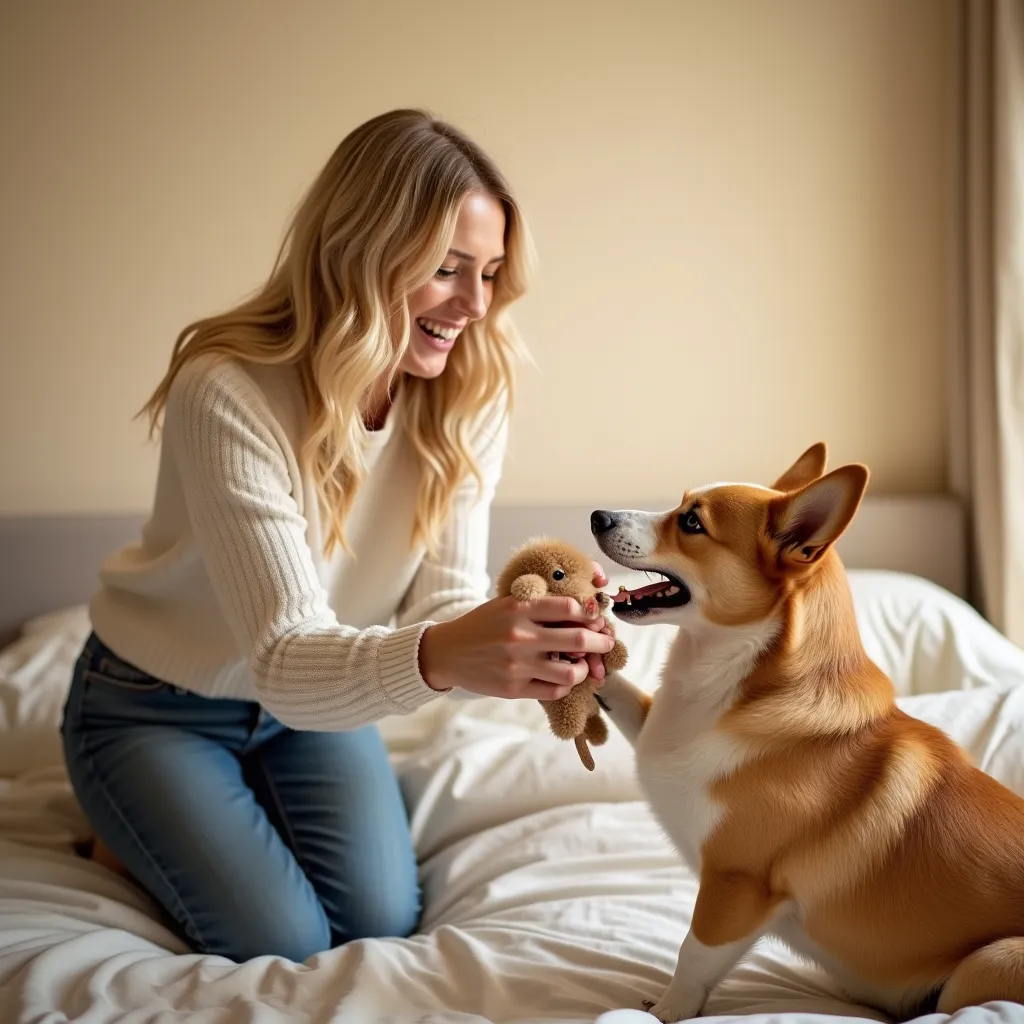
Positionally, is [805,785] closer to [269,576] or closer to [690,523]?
[690,523]

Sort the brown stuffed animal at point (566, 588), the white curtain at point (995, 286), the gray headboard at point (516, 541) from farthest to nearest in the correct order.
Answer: the gray headboard at point (516, 541)
the white curtain at point (995, 286)
the brown stuffed animal at point (566, 588)

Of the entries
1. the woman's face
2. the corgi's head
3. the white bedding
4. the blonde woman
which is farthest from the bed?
the woman's face

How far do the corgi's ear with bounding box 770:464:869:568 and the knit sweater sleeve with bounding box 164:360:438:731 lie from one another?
456mm

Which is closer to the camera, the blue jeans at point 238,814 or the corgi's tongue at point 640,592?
the corgi's tongue at point 640,592

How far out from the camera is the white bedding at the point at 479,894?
1.29 meters

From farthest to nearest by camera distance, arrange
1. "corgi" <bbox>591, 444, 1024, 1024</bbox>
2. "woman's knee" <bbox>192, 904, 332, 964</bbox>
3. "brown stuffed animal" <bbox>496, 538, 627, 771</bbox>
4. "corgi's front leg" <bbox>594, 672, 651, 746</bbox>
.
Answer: "woman's knee" <bbox>192, 904, 332, 964</bbox>
"corgi's front leg" <bbox>594, 672, 651, 746</bbox>
"brown stuffed animal" <bbox>496, 538, 627, 771</bbox>
"corgi" <bbox>591, 444, 1024, 1024</bbox>

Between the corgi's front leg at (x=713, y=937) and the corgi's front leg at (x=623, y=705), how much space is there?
10.1 inches

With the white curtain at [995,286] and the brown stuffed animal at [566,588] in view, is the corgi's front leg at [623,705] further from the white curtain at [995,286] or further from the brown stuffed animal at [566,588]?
the white curtain at [995,286]

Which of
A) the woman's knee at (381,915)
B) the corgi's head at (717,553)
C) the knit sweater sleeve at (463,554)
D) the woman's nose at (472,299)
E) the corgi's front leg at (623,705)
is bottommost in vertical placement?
the woman's knee at (381,915)

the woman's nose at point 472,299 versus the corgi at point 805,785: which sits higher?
the woman's nose at point 472,299

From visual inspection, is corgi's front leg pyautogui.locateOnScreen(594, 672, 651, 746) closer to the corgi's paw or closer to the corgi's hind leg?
the corgi's paw

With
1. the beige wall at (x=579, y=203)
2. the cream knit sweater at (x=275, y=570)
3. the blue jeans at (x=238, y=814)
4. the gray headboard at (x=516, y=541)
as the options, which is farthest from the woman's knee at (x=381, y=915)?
the beige wall at (x=579, y=203)

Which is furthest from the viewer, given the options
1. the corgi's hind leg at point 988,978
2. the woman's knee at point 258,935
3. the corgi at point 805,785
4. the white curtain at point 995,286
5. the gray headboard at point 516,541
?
the gray headboard at point 516,541

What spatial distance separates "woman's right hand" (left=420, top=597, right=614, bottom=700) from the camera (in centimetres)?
124
